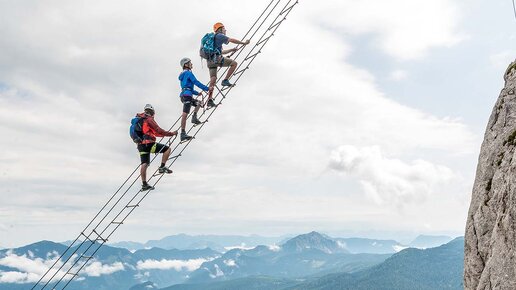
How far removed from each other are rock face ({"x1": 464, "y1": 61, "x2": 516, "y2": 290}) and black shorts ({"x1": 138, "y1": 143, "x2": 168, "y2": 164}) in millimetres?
15407

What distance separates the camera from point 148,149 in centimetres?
2217

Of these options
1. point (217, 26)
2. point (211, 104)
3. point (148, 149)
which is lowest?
point (148, 149)

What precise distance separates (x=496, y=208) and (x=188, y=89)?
51.4ft

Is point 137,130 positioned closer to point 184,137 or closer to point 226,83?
point 184,137

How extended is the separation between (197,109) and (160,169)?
3513mm

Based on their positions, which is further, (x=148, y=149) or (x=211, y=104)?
(x=211, y=104)

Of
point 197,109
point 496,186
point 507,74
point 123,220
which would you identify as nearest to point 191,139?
point 197,109

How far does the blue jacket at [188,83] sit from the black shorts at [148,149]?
290cm

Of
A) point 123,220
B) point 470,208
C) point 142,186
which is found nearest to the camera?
point 123,220

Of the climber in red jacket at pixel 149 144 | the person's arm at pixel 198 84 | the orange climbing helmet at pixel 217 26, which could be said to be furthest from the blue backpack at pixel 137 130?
the orange climbing helmet at pixel 217 26

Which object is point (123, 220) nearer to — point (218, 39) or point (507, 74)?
point (218, 39)

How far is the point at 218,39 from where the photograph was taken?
22.7m

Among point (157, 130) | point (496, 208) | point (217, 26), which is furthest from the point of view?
point (217, 26)

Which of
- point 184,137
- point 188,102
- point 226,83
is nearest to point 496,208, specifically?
point 226,83
